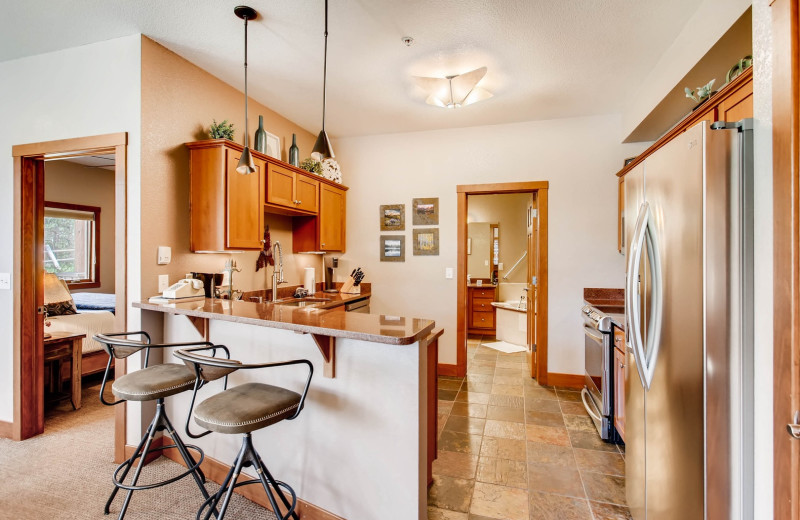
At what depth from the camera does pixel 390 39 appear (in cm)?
246

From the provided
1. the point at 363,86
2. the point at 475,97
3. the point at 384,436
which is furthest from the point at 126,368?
the point at 475,97

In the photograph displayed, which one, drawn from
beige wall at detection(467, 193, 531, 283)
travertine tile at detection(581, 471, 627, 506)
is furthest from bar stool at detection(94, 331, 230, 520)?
beige wall at detection(467, 193, 531, 283)

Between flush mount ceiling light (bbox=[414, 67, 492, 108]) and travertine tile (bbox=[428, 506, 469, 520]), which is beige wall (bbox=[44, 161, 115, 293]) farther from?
travertine tile (bbox=[428, 506, 469, 520])

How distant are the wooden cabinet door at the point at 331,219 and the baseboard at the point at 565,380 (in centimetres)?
272

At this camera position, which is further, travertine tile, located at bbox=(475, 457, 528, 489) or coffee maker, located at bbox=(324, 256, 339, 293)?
coffee maker, located at bbox=(324, 256, 339, 293)

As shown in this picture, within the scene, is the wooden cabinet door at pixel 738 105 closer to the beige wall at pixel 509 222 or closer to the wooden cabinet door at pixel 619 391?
the wooden cabinet door at pixel 619 391

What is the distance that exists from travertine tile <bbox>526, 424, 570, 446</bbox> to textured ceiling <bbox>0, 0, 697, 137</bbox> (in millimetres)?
2779

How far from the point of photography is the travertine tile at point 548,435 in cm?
271

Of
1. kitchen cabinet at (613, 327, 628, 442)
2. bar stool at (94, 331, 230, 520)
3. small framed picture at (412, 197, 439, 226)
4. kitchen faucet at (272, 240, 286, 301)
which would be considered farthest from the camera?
small framed picture at (412, 197, 439, 226)

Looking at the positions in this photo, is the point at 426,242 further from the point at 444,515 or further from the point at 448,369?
the point at 444,515

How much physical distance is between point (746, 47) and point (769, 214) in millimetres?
1578

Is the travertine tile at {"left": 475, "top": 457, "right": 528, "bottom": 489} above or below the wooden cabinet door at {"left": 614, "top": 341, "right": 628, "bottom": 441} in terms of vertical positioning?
below

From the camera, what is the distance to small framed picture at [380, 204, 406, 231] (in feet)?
14.4

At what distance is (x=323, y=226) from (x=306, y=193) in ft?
1.52
